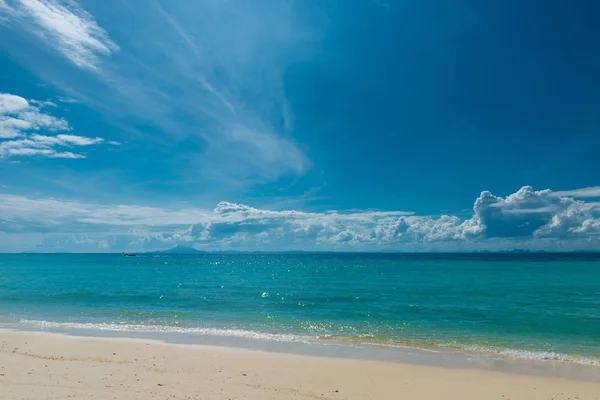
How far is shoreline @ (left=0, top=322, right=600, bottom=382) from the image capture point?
13945mm

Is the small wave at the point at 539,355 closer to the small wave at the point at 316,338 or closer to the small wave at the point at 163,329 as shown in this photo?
the small wave at the point at 316,338

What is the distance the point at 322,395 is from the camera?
10516mm

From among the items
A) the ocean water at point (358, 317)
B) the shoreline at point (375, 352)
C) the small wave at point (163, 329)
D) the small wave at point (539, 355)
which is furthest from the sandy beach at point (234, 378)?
the ocean water at point (358, 317)

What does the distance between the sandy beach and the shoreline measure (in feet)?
2.51

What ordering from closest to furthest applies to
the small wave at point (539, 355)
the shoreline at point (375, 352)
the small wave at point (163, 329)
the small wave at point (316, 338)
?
the shoreline at point (375, 352)
the small wave at point (539, 355)
the small wave at point (316, 338)
the small wave at point (163, 329)

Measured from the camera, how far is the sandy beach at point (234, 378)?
10391 millimetres

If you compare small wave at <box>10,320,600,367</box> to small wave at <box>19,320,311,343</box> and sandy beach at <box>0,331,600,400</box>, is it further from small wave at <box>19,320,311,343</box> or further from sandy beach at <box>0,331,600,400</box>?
sandy beach at <box>0,331,600,400</box>

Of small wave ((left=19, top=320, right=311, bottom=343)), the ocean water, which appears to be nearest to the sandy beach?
small wave ((left=19, top=320, right=311, bottom=343))

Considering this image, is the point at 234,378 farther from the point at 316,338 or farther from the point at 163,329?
the point at 163,329

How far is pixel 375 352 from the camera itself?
52.4 ft

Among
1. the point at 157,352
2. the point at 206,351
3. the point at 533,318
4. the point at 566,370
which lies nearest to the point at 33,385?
the point at 157,352

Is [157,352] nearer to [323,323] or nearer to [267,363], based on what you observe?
[267,363]

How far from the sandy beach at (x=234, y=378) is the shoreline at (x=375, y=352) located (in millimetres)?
767

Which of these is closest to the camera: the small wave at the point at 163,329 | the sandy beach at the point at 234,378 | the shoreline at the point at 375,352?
the sandy beach at the point at 234,378
